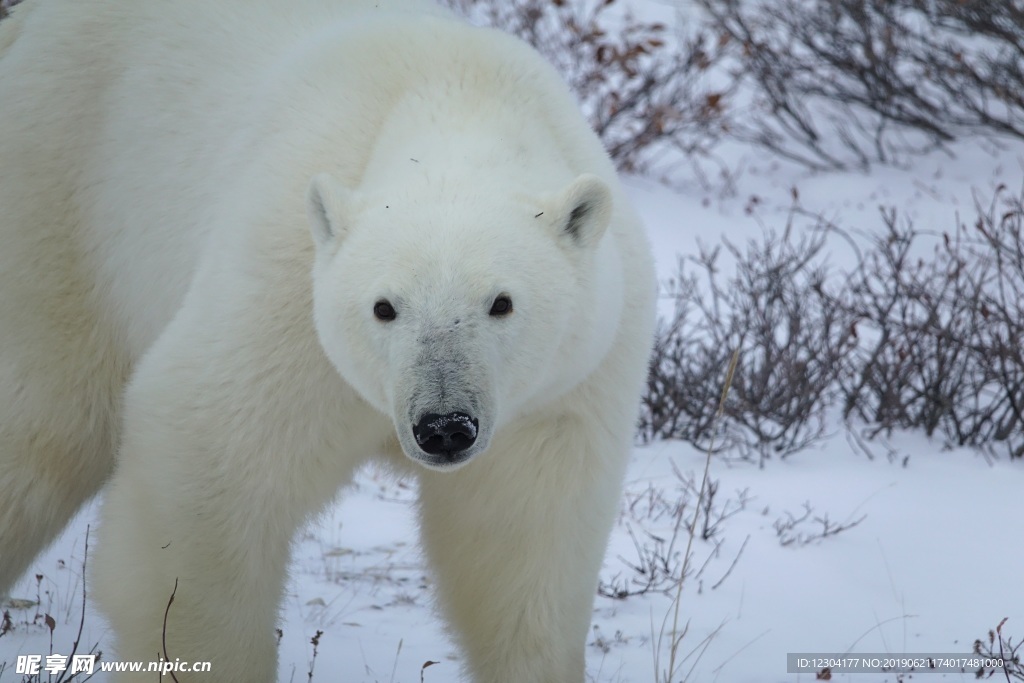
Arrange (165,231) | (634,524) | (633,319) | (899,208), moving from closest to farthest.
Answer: (633,319) → (165,231) → (634,524) → (899,208)

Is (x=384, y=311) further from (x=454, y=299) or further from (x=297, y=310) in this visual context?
(x=297, y=310)

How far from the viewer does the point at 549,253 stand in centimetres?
226

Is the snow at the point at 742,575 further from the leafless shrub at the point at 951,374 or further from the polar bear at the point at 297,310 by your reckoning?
the polar bear at the point at 297,310

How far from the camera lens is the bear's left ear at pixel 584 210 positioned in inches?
88.0

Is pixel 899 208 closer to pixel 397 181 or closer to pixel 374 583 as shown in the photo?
pixel 374 583

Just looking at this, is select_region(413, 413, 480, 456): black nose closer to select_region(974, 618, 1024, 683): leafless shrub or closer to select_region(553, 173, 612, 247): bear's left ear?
select_region(553, 173, 612, 247): bear's left ear

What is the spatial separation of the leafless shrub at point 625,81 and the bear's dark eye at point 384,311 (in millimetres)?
5712

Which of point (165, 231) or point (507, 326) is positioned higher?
point (165, 231)

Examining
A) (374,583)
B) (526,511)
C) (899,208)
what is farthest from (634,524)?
(899,208)

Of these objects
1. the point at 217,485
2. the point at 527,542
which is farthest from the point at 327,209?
the point at 527,542

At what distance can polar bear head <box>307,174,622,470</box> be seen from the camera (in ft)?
6.77

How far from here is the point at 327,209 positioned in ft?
7.11

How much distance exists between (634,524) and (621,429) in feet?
6.04

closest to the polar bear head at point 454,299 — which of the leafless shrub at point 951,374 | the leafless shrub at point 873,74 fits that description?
the leafless shrub at point 951,374
